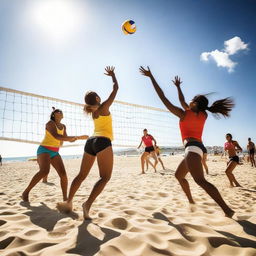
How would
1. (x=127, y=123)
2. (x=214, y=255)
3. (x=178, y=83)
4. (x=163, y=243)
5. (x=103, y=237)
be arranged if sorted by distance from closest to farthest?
(x=214, y=255)
(x=163, y=243)
(x=103, y=237)
(x=178, y=83)
(x=127, y=123)

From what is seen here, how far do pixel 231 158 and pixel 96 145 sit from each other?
426 cm

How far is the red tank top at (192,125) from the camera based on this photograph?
2.64 m

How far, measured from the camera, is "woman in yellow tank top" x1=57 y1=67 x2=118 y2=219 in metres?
2.48

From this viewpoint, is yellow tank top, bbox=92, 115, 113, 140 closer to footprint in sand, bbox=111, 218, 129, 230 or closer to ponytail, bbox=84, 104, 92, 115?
ponytail, bbox=84, 104, 92, 115

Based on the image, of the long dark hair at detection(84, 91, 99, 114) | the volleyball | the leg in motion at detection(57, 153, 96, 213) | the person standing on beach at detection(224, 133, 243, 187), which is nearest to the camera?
the leg in motion at detection(57, 153, 96, 213)

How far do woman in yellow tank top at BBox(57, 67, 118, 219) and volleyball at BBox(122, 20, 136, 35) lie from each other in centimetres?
340

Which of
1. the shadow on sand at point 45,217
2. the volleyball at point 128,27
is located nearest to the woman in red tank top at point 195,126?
the shadow on sand at point 45,217

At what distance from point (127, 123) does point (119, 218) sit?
21.4 ft

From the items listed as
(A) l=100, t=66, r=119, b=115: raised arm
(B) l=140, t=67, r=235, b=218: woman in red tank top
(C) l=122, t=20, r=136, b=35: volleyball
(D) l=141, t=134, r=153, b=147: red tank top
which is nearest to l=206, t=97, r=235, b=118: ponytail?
(B) l=140, t=67, r=235, b=218: woman in red tank top

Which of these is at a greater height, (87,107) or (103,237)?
(87,107)

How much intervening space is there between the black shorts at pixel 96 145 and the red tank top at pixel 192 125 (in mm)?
1039

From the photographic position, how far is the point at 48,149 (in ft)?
11.6

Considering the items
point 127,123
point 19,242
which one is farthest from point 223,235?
point 127,123

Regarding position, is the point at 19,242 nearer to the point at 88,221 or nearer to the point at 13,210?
the point at 88,221
